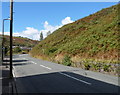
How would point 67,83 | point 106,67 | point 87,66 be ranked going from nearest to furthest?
1. point 67,83
2. point 106,67
3. point 87,66

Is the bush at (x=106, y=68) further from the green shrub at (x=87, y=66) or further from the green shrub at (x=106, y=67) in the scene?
the green shrub at (x=87, y=66)

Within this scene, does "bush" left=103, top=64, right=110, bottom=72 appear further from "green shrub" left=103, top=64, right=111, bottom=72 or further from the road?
the road

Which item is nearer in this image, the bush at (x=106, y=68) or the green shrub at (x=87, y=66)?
the bush at (x=106, y=68)

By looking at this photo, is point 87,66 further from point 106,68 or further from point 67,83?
point 67,83

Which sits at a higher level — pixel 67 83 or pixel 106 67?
pixel 106 67

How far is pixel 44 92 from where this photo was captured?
8.93m

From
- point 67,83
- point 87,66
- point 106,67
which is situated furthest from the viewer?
point 87,66

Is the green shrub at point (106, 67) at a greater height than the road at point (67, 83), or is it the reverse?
the green shrub at point (106, 67)

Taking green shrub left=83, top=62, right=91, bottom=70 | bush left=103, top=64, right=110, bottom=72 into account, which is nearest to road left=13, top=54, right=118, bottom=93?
bush left=103, top=64, right=110, bottom=72

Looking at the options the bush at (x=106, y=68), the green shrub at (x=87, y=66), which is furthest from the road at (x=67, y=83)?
the green shrub at (x=87, y=66)

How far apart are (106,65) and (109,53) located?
6.27m

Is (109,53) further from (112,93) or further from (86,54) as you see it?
(112,93)

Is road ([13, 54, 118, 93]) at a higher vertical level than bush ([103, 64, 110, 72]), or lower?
lower

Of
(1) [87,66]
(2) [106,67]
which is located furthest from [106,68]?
(1) [87,66]
